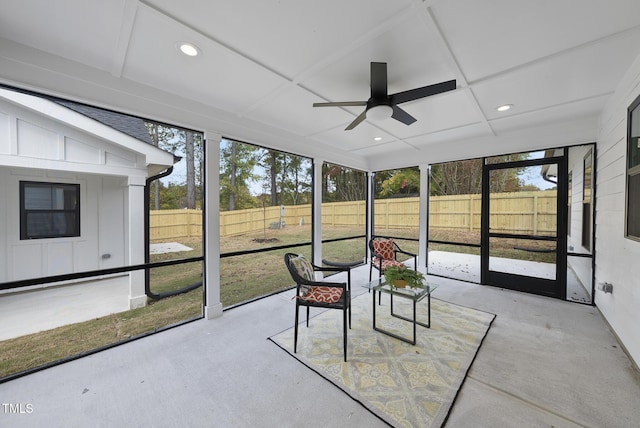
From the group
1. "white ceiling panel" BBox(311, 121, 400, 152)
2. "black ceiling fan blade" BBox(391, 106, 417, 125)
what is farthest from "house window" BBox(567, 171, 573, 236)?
"black ceiling fan blade" BBox(391, 106, 417, 125)

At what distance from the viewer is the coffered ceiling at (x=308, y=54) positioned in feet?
4.60

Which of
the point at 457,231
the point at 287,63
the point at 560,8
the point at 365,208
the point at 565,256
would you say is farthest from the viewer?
the point at 365,208

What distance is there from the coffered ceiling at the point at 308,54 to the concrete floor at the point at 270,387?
7.41 ft

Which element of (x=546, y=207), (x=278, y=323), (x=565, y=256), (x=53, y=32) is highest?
(x=53, y=32)

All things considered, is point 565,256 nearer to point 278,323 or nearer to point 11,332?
point 278,323

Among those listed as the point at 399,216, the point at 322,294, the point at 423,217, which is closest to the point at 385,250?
the point at 423,217

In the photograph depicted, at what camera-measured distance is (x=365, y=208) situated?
5.55m

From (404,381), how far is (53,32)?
3468 millimetres

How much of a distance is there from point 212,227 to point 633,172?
4.15 m

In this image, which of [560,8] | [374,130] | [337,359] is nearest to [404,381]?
[337,359]

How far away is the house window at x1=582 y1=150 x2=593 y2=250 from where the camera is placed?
10.5 ft

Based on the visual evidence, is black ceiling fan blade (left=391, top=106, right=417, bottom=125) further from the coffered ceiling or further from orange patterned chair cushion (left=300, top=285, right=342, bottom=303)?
orange patterned chair cushion (left=300, top=285, right=342, bottom=303)

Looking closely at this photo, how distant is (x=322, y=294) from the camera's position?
7.64ft

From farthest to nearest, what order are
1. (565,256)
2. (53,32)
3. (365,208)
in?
(365,208), (565,256), (53,32)
